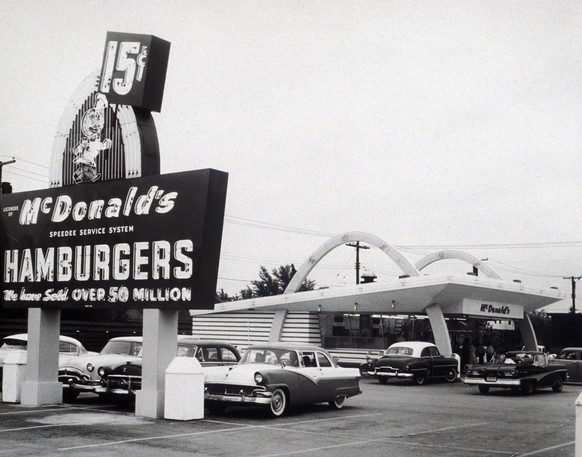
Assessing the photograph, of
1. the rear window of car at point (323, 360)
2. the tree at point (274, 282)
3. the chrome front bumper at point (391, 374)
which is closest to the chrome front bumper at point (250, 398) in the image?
the rear window of car at point (323, 360)

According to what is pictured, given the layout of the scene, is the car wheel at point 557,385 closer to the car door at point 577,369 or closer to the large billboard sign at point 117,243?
the car door at point 577,369

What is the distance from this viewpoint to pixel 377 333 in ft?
114

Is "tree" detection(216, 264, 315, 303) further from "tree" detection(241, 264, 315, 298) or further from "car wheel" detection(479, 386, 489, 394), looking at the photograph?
"car wheel" detection(479, 386, 489, 394)

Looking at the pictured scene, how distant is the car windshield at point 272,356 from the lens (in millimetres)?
16641

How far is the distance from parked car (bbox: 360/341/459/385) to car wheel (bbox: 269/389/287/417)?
36.4 ft

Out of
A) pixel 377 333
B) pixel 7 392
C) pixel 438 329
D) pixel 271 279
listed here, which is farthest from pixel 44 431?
pixel 271 279

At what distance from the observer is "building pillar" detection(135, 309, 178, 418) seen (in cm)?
1503

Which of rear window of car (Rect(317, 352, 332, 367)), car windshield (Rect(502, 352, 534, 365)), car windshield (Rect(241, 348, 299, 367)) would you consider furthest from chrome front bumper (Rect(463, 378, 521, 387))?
car windshield (Rect(241, 348, 299, 367))

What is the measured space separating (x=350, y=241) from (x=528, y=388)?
17.3 meters

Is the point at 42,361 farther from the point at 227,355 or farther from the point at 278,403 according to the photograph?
the point at 278,403

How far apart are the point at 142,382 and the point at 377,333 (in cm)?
2068

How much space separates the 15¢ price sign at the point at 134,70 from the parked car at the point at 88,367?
6037 mm

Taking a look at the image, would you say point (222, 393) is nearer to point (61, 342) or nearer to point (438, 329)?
point (61, 342)

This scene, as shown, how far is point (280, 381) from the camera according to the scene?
51.8 feet
